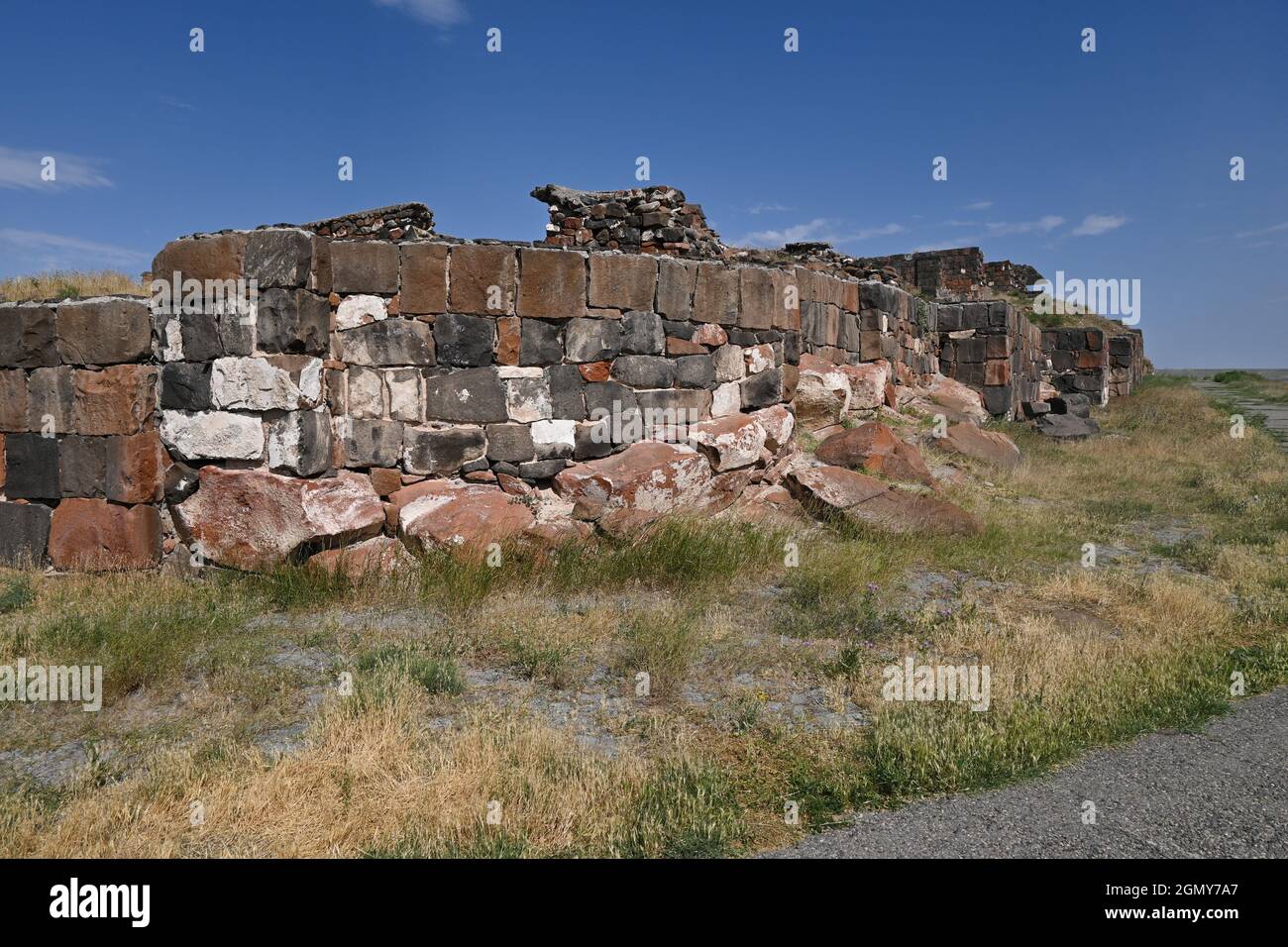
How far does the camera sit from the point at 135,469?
225 inches

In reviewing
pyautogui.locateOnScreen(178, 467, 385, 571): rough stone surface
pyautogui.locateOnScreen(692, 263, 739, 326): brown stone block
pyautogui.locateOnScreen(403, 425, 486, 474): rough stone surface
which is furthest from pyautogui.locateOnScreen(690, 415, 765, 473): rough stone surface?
pyautogui.locateOnScreen(178, 467, 385, 571): rough stone surface

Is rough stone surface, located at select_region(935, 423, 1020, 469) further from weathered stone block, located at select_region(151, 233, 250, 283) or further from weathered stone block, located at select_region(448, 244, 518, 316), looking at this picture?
weathered stone block, located at select_region(151, 233, 250, 283)

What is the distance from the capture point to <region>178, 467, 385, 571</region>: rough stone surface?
18.1ft

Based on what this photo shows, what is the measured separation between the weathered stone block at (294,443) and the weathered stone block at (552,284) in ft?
5.73

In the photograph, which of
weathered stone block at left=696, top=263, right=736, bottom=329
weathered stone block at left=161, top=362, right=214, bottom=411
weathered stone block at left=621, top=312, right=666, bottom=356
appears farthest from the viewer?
weathered stone block at left=696, top=263, right=736, bottom=329

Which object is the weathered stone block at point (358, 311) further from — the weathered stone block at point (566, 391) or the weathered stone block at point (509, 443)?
the weathered stone block at point (566, 391)

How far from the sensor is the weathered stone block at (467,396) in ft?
20.3

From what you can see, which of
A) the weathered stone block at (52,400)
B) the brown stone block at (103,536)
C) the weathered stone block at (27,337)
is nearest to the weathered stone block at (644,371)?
the brown stone block at (103,536)

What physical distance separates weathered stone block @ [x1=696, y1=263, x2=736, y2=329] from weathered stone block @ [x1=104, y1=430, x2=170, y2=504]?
420 centimetres

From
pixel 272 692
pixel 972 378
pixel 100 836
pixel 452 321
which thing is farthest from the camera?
pixel 972 378

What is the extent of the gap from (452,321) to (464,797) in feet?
12.8

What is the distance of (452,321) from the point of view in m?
6.18
